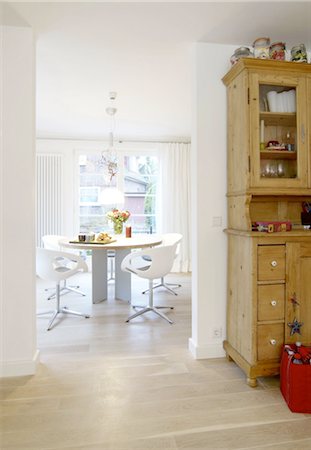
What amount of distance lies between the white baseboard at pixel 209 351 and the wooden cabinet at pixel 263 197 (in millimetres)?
176

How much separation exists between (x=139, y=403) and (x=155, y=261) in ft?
4.80

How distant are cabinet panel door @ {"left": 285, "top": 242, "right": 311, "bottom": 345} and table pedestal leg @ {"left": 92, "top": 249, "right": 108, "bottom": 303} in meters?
2.40

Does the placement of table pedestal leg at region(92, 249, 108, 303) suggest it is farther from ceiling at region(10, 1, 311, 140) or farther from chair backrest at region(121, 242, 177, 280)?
ceiling at region(10, 1, 311, 140)

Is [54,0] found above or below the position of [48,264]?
above

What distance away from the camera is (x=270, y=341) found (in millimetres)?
1938

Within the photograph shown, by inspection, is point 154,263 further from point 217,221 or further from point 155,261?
point 217,221

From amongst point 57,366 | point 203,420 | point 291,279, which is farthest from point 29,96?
point 203,420

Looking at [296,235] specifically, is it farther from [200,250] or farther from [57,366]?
[57,366]

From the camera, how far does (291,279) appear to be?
6.44ft

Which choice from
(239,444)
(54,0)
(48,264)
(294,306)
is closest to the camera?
(239,444)

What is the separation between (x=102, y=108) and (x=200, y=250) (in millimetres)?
2693

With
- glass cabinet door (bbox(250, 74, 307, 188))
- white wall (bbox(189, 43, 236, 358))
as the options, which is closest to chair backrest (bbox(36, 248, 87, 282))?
white wall (bbox(189, 43, 236, 358))

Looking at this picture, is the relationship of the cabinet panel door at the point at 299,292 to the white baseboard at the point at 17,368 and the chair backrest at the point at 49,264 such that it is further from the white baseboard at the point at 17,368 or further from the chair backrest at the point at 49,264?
the chair backrest at the point at 49,264

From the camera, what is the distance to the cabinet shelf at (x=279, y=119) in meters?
2.08
